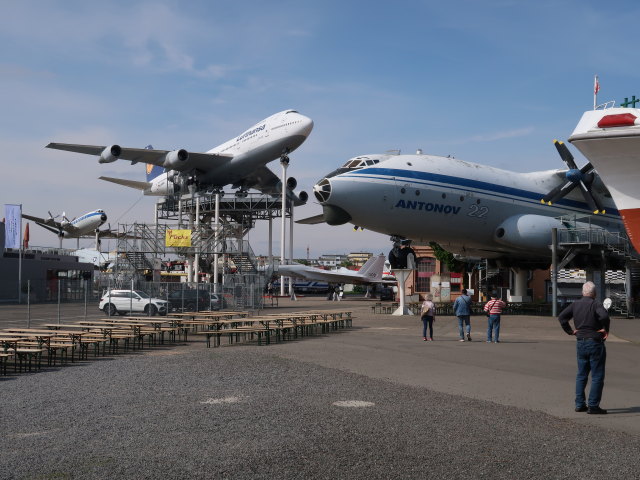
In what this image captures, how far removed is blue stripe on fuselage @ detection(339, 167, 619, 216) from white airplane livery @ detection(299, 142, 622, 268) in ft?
0.14

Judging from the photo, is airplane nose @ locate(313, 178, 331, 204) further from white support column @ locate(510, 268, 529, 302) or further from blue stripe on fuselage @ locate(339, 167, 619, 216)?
white support column @ locate(510, 268, 529, 302)

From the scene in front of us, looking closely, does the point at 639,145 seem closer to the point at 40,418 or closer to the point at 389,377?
the point at 389,377

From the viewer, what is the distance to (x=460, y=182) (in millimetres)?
28438

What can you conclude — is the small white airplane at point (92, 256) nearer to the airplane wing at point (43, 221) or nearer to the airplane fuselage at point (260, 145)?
the airplane wing at point (43, 221)

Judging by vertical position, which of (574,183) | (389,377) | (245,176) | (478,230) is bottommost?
(389,377)

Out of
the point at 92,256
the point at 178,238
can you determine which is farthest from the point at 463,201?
the point at 92,256

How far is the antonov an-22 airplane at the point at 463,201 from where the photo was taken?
26281 millimetres

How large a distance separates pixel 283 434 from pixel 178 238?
35145 millimetres

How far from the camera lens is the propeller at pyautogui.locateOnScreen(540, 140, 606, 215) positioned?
99.0 feet

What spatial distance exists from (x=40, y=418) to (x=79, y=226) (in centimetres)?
7203

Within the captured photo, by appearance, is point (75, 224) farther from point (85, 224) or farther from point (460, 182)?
point (460, 182)

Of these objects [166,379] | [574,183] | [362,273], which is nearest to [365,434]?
[166,379]

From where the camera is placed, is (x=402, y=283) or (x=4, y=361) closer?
(x=4, y=361)

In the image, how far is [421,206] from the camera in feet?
89.6
